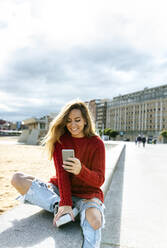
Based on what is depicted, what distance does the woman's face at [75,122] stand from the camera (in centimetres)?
229

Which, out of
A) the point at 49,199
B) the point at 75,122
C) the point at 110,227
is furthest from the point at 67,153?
the point at 110,227

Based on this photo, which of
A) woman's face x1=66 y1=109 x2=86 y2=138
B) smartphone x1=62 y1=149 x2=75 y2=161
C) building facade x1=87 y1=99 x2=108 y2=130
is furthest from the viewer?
building facade x1=87 y1=99 x2=108 y2=130

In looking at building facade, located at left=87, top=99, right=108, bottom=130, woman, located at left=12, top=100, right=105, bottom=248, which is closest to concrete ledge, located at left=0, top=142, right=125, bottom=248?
woman, located at left=12, top=100, right=105, bottom=248

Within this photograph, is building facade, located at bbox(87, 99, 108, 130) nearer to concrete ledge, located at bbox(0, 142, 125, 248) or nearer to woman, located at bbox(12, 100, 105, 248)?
woman, located at bbox(12, 100, 105, 248)

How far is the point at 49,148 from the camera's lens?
238 centimetres

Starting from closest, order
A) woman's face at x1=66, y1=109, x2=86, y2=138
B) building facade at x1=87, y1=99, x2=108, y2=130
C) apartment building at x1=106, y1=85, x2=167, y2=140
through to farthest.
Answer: woman's face at x1=66, y1=109, x2=86, y2=138, apartment building at x1=106, y1=85, x2=167, y2=140, building facade at x1=87, y1=99, x2=108, y2=130

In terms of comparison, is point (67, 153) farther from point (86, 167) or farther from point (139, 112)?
point (139, 112)

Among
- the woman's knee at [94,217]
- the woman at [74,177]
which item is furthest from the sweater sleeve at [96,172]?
the woman's knee at [94,217]

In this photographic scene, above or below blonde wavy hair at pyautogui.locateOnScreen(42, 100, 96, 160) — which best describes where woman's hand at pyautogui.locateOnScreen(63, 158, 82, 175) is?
below

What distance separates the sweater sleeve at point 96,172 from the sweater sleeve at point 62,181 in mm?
153

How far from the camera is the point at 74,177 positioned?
2.21m

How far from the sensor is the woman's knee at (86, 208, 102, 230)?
1.79 metres

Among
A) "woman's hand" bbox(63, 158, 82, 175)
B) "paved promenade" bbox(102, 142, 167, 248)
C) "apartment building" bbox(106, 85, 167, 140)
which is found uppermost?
"apartment building" bbox(106, 85, 167, 140)

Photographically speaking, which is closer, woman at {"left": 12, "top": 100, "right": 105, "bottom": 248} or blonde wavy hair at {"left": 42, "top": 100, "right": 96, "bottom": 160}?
woman at {"left": 12, "top": 100, "right": 105, "bottom": 248}
